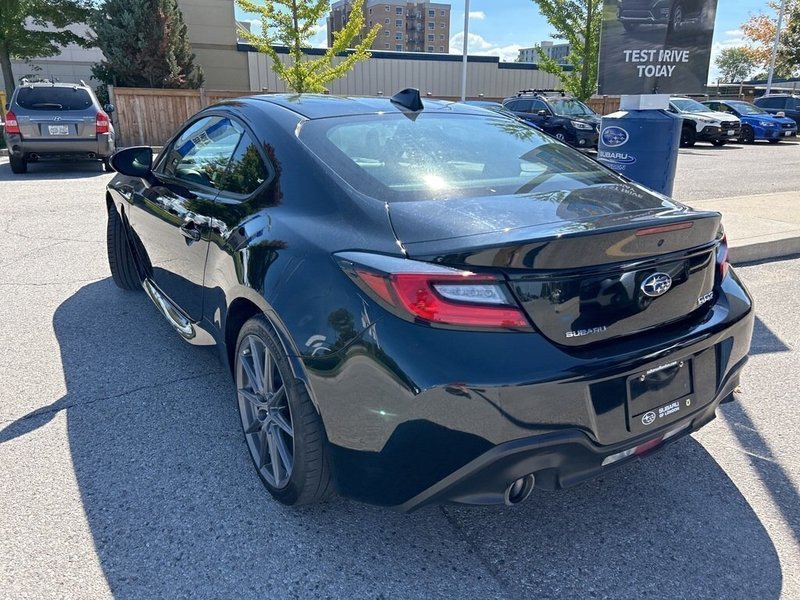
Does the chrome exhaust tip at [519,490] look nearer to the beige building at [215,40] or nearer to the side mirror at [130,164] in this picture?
the side mirror at [130,164]

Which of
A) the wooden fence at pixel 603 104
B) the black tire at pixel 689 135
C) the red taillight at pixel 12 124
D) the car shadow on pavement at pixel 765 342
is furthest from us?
the wooden fence at pixel 603 104

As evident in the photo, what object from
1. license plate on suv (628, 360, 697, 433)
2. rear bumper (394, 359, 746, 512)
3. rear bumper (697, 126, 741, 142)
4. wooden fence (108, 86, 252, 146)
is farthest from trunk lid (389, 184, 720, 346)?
rear bumper (697, 126, 741, 142)

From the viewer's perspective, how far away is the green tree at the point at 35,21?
21031 millimetres

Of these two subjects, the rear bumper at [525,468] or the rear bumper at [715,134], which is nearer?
the rear bumper at [525,468]

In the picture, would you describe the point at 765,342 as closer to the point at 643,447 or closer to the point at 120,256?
the point at 643,447

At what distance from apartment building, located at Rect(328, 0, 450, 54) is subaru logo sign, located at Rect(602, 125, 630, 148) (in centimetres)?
12710

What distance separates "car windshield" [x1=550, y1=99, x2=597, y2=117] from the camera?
1869 cm

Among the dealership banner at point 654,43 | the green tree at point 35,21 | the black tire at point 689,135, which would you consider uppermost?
the green tree at point 35,21

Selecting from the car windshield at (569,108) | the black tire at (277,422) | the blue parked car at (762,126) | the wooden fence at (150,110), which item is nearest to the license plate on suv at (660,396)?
the black tire at (277,422)

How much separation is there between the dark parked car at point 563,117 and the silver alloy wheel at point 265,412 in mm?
16874

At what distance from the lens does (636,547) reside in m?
2.31

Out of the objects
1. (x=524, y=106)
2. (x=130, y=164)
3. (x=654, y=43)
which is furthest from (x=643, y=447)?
(x=524, y=106)

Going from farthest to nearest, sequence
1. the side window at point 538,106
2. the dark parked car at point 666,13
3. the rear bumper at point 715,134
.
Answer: the rear bumper at point 715,134 → the side window at point 538,106 → the dark parked car at point 666,13

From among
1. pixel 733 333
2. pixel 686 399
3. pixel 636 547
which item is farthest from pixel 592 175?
pixel 636 547
